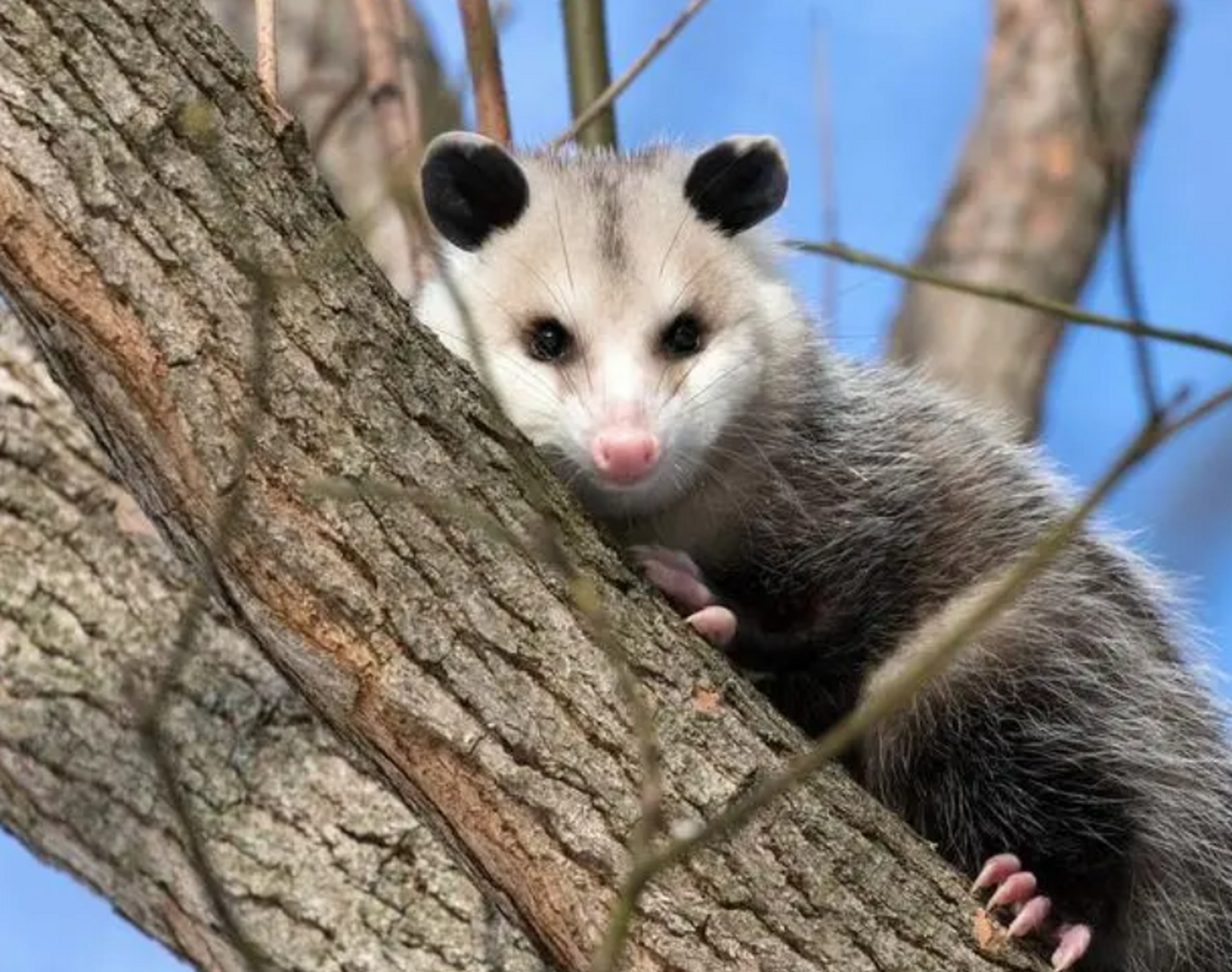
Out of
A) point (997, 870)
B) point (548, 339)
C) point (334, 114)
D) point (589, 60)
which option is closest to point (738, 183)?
point (548, 339)

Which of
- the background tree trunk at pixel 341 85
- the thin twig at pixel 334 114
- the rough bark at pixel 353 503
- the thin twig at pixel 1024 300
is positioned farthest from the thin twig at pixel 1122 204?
the thin twig at pixel 334 114

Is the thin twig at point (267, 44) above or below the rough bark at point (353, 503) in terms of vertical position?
above

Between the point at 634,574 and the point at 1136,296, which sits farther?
the point at 634,574

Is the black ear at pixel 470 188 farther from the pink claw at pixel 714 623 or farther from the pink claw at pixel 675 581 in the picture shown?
the pink claw at pixel 714 623

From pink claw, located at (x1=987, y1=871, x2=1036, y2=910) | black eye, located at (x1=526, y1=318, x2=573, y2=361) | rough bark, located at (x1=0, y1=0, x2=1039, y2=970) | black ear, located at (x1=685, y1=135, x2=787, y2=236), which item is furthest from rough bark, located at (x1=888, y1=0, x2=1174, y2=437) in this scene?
rough bark, located at (x1=0, y1=0, x2=1039, y2=970)

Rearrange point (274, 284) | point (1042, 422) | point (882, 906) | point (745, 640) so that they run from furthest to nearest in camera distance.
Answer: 1. point (1042, 422)
2. point (745, 640)
3. point (882, 906)
4. point (274, 284)

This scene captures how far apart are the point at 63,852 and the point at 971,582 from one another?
1.29 meters

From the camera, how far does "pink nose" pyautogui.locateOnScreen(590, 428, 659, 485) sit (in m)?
2.30

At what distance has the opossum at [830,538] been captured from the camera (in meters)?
2.53

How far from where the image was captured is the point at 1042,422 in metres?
4.68

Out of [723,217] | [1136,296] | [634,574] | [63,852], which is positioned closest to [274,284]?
[634,574]

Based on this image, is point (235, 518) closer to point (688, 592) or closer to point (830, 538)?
point (688, 592)

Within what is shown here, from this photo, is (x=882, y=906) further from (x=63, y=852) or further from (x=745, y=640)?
(x=63, y=852)

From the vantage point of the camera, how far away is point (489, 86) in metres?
3.29
